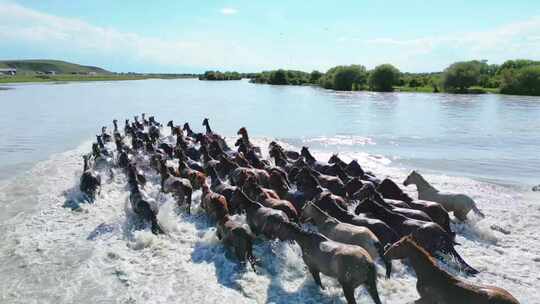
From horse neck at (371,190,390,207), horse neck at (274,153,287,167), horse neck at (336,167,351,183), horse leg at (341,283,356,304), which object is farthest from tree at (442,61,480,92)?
horse leg at (341,283,356,304)

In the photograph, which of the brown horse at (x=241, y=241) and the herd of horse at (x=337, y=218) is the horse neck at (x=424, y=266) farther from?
the brown horse at (x=241, y=241)

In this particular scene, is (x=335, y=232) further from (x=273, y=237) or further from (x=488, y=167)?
(x=488, y=167)

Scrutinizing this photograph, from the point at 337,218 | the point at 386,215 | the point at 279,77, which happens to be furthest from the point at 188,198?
the point at 279,77

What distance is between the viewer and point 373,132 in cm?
2994

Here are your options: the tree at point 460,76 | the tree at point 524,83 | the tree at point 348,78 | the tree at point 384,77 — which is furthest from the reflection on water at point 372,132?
the tree at point 348,78

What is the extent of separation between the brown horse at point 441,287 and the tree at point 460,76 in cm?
8369

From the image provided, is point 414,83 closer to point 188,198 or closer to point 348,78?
point 348,78

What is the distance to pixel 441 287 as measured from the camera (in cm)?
603

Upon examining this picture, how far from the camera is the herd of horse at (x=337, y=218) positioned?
6.47 meters

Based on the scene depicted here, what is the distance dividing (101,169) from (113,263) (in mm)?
8514

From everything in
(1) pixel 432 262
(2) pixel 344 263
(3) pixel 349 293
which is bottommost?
(3) pixel 349 293

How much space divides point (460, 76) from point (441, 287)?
8411cm

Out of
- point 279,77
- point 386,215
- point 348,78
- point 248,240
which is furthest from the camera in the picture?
point 279,77

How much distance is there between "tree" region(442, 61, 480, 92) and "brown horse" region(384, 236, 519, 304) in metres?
83.7
